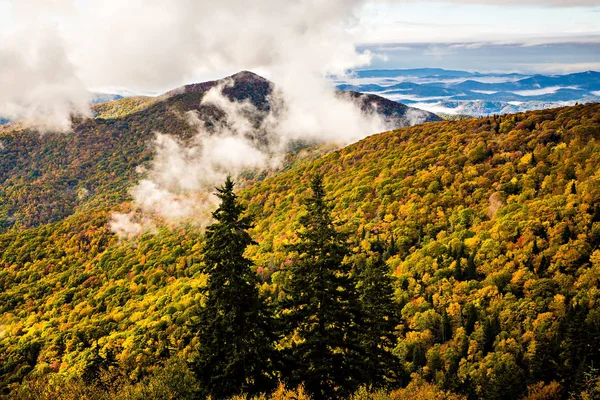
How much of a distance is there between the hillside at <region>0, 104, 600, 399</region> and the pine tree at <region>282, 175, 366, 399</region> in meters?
1.82

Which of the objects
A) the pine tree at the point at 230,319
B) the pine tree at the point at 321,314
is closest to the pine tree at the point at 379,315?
the pine tree at the point at 321,314

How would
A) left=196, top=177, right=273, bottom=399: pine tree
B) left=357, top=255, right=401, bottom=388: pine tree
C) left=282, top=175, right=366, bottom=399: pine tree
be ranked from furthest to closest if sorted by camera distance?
left=357, top=255, right=401, bottom=388: pine tree → left=282, top=175, right=366, bottom=399: pine tree → left=196, top=177, right=273, bottom=399: pine tree

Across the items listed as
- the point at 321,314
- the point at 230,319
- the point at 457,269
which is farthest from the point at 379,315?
the point at 457,269

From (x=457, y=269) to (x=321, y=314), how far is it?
5888cm

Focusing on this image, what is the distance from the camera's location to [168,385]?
28.1m

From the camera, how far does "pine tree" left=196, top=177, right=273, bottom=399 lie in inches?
923

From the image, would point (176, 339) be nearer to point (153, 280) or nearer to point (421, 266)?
point (421, 266)

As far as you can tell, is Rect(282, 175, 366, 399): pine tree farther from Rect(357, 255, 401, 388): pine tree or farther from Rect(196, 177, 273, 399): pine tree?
Rect(357, 255, 401, 388): pine tree

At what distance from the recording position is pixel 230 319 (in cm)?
2339

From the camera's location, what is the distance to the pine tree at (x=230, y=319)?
23438 mm

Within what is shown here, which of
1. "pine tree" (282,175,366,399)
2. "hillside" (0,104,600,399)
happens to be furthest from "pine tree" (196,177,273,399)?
"pine tree" (282,175,366,399)

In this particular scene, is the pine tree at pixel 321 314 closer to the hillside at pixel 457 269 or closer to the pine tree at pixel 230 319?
the hillside at pixel 457 269

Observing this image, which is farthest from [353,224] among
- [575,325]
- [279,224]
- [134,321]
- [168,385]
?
[168,385]

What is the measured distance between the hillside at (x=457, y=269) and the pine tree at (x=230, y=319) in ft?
5.35
